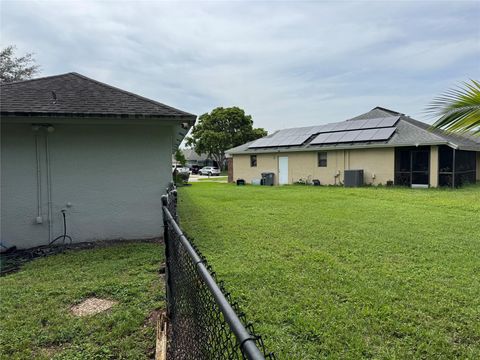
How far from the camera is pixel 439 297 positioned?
371 centimetres

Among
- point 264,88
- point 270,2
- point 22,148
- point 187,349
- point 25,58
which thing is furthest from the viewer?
point 25,58

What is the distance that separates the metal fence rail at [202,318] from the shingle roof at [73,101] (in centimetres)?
409

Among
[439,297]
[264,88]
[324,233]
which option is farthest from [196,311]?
[264,88]

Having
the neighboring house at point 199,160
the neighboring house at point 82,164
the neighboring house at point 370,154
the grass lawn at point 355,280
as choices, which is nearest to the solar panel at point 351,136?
→ the neighboring house at point 370,154

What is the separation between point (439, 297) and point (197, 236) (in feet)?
14.8

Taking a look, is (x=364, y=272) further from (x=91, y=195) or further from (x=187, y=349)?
(x=91, y=195)

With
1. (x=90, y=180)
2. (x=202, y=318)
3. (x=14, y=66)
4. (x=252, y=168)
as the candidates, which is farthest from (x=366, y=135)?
(x=14, y=66)

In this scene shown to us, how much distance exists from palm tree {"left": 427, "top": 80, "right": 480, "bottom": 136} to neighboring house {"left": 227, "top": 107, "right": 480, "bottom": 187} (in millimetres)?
13570

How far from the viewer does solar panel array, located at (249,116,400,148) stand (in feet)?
64.3

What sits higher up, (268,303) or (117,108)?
(117,108)

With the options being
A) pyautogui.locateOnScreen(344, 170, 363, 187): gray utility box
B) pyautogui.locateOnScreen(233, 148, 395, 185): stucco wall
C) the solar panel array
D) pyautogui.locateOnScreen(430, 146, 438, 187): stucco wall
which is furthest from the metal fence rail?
the solar panel array

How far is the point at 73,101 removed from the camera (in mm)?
7004

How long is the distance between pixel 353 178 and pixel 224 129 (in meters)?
28.5

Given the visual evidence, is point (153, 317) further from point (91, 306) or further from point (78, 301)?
point (78, 301)
